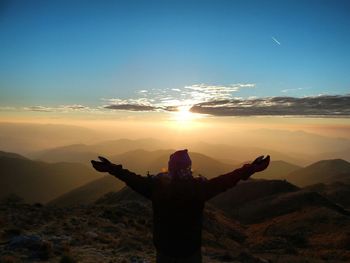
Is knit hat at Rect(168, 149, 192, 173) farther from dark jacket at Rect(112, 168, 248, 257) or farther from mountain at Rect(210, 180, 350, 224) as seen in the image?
mountain at Rect(210, 180, 350, 224)

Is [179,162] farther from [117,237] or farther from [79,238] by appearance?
[117,237]

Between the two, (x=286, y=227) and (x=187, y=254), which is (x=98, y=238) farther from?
(x=286, y=227)

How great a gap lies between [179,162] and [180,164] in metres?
0.03

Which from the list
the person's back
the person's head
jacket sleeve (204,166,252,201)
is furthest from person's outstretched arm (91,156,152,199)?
jacket sleeve (204,166,252,201)

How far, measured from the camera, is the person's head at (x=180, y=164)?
5.45m

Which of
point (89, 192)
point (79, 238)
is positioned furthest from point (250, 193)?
point (89, 192)

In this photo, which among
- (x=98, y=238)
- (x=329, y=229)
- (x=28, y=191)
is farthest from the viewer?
(x=28, y=191)

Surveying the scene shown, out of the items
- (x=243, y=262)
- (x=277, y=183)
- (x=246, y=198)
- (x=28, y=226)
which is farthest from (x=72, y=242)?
(x=277, y=183)

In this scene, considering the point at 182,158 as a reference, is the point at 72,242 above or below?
below

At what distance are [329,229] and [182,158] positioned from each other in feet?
121

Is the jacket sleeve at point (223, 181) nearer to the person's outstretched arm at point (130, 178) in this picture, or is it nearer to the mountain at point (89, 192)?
the person's outstretched arm at point (130, 178)

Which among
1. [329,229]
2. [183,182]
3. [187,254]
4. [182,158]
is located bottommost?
[329,229]

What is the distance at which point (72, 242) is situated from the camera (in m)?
18.0

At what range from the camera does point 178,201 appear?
17.8ft
